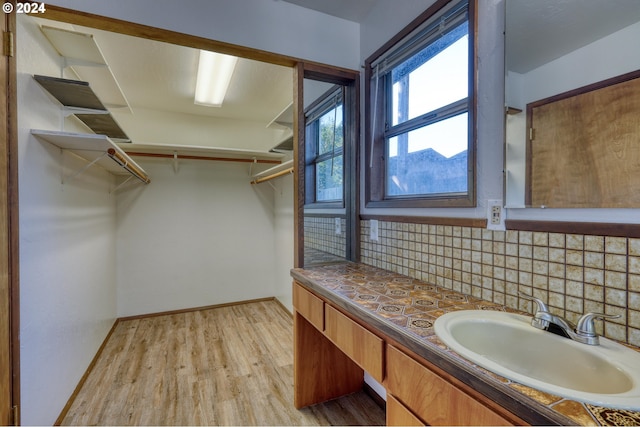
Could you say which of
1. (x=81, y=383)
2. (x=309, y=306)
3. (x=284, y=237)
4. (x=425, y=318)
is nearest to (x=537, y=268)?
(x=425, y=318)

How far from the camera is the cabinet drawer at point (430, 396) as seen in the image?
68 centimetres

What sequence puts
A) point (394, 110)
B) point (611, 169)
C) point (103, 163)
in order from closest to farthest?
point (611, 169), point (394, 110), point (103, 163)

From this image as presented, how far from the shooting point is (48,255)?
1552 millimetres

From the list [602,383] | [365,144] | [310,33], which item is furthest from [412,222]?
[310,33]

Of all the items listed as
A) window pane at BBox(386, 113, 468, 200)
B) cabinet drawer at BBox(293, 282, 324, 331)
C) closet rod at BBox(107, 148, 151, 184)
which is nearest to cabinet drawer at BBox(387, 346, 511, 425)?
cabinet drawer at BBox(293, 282, 324, 331)

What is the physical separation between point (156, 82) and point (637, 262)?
3.34 m

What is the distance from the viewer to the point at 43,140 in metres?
1.53

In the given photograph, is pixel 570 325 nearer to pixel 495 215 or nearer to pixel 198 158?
pixel 495 215

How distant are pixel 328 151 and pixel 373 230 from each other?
710mm

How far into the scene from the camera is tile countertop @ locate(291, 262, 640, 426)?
1.78 ft

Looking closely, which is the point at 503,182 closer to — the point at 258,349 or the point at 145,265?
the point at 258,349

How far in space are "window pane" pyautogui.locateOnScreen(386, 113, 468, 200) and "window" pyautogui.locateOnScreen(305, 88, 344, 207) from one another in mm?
395

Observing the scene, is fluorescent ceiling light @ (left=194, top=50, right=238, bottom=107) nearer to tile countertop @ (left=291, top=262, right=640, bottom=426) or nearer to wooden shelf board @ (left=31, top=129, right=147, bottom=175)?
wooden shelf board @ (left=31, top=129, right=147, bottom=175)

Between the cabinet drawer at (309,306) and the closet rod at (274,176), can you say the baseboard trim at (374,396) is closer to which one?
the cabinet drawer at (309,306)
